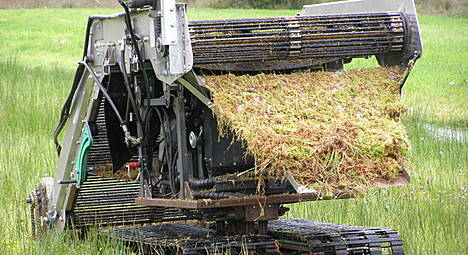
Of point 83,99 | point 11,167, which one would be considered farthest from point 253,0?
point 83,99

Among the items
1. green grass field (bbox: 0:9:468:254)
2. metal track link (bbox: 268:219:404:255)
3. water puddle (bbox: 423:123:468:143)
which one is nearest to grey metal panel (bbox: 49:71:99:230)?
green grass field (bbox: 0:9:468:254)

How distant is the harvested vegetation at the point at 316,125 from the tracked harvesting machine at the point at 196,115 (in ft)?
0.48

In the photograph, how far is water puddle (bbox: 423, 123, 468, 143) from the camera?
12437mm

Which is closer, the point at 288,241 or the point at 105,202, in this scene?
the point at 288,241

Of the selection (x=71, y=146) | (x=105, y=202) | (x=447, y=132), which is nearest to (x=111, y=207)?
(x=105, y=202)

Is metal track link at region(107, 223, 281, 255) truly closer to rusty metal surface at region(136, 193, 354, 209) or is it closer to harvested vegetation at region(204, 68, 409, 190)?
rusty metal surface at region(136, 193, 354, 209)

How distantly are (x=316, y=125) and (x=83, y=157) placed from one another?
2.54 metres

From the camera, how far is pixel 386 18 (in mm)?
7137

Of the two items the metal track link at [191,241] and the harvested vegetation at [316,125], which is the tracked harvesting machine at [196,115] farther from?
the harvested vegetation at [316,125]

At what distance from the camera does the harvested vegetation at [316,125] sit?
235 inches

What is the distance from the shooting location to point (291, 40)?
21.9 ft

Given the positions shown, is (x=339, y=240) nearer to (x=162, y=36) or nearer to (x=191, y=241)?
(x=191, y=241)

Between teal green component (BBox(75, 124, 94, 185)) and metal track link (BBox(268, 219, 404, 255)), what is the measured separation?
1752mm

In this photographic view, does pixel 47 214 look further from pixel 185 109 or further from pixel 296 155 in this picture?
pixel 296 155
